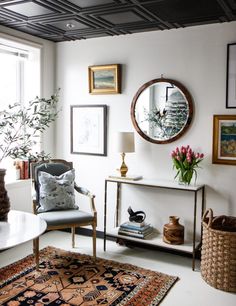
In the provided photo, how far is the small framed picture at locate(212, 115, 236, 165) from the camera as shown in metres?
3.41

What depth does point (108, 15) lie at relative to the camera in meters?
Result: 3.22

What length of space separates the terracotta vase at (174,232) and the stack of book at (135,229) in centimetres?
21

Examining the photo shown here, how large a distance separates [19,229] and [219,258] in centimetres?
163

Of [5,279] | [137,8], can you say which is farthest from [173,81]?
[5,279]

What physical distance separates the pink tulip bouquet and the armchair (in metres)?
0.91

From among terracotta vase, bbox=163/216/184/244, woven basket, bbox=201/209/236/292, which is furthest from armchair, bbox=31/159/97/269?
woven basket, bbox=201/209/236/292

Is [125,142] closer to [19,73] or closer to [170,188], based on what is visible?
[170,188]

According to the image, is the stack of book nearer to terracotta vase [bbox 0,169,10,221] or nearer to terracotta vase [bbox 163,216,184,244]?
terracotta vase [bbox 163,216,184,244]

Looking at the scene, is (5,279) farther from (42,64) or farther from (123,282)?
(42,64)

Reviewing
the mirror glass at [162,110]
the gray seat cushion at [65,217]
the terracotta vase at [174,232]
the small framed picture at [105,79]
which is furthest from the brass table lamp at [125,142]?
the terracotta vase at [174,232]

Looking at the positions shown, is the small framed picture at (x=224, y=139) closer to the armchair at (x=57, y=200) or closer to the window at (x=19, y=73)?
the armchair at (x=57, y=200)

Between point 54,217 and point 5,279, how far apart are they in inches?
26.3

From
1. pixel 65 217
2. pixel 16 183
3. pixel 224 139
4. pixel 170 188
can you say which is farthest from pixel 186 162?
pixel 16 183

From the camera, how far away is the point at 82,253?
3.69 metres
